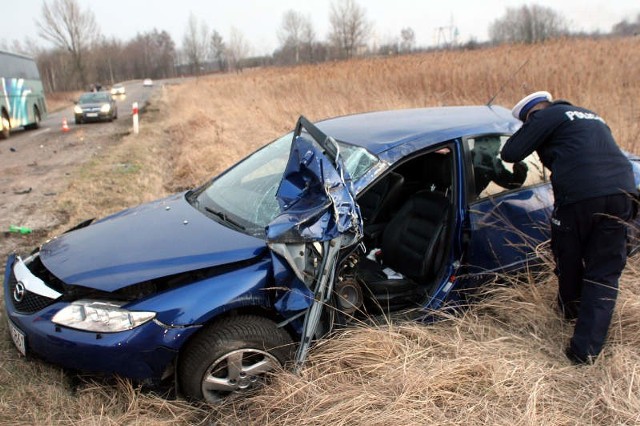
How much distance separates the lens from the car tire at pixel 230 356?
2436mm

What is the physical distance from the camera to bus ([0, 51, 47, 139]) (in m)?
15.9

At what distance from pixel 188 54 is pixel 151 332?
301ft

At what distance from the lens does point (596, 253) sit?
2.74 metres

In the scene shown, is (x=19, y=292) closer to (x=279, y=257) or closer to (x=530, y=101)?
(x=279, y=257)

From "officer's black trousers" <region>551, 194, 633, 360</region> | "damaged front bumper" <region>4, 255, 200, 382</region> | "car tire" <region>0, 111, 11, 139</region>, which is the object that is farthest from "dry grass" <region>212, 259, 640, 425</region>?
"car tire" <region>0, 111, 11, 139</region>

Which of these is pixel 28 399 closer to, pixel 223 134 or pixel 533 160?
pixel 533 160

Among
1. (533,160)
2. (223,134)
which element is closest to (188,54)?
(223,134)

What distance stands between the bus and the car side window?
16.5 meters

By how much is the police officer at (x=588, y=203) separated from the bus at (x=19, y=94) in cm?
1701

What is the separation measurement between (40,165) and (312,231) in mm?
9805

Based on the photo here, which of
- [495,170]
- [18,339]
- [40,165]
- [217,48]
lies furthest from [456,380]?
→ [217,48]

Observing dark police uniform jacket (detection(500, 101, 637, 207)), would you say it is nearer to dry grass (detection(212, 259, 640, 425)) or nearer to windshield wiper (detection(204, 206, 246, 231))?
dry grass (detection(212, 259, 640, 425))

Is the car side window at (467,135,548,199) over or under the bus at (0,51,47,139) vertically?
under

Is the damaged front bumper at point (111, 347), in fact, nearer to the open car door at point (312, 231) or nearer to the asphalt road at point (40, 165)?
the open car door at point (312, 231)
